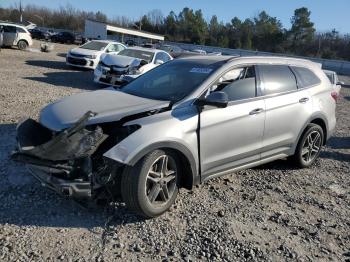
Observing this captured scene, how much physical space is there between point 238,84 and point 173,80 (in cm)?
87

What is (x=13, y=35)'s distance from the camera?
27.5 m

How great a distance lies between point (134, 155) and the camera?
4164mm

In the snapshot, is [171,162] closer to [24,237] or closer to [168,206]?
[168,206]

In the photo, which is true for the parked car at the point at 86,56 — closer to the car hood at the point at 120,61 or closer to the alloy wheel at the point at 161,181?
the car hood at the point at 120,61

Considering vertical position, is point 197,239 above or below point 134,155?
below

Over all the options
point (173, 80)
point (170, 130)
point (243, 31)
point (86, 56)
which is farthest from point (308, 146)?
point (243, 31)

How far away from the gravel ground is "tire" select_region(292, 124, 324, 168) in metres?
0.29

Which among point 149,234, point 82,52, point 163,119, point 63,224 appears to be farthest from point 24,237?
point 82,52

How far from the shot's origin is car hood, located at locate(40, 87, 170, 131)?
14.9 feet

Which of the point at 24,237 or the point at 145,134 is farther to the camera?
the point at 145,134

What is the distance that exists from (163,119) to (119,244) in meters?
1.38

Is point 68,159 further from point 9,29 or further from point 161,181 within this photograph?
point 9,29

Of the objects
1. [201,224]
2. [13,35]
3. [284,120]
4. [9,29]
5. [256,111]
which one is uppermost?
[9,29]

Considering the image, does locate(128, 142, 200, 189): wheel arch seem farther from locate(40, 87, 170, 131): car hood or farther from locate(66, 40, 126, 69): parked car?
locate(66, 40, 126, 69): parked car
